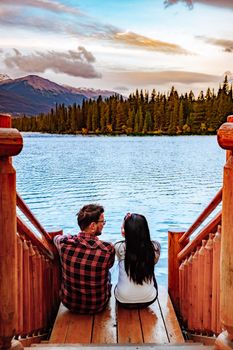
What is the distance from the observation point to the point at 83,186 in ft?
55.5

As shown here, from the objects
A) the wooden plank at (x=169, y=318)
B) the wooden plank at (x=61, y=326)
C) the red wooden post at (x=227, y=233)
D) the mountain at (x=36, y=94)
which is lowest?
the wooden plank at (x=169, y=318)

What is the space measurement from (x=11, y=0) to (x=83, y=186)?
81.1 feet

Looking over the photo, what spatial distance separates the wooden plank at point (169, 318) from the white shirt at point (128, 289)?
0.47ft

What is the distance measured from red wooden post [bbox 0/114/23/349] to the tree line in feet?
145

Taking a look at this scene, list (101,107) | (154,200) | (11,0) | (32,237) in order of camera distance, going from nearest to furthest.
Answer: (32,237) → (154,200) → (11,0) → (101,107)

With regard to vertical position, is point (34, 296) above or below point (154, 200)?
above

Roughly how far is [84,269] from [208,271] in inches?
30.0

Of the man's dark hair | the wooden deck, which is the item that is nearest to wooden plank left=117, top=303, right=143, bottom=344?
the wooden deck

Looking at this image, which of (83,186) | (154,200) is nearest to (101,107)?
(83,186)

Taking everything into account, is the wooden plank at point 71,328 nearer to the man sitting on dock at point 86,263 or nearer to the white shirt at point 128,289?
the man sitting on dock at point 86,263

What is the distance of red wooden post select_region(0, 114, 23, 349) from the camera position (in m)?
1.47

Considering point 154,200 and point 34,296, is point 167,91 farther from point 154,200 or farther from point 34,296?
point 34,296

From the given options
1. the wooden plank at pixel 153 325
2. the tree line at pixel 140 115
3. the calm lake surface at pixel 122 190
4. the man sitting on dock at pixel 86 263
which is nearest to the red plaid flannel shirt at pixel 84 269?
the man sitting on dock at pixel 86 263

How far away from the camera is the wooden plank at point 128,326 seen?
2.72m
